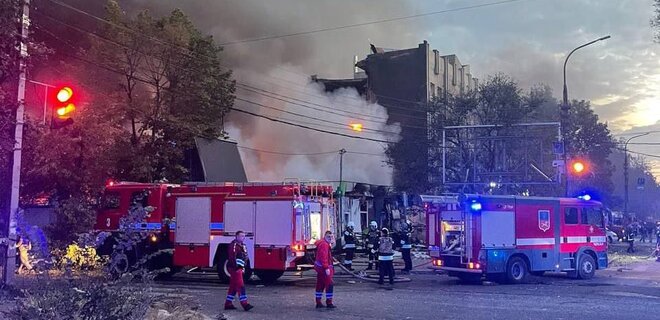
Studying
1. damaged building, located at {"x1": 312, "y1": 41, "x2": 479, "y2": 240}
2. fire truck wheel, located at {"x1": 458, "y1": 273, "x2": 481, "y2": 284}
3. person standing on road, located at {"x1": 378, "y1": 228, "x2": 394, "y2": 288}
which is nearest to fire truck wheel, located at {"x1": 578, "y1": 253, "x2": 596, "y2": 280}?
fire truck wheel, located at {"x1": 458, "y1": 273, "x2": 481, "y2": 284}

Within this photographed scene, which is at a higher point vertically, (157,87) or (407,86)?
(407,86)

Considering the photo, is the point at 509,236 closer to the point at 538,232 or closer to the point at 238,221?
the point at 538,232

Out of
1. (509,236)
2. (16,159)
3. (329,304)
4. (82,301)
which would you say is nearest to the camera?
(82,301)

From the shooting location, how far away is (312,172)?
1687 inches

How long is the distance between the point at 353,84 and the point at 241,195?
37131 millimetres

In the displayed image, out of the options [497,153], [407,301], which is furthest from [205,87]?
[407,301]

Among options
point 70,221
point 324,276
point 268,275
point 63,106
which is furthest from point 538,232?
point 70,221

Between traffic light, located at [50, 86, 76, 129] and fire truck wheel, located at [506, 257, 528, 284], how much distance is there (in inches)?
457

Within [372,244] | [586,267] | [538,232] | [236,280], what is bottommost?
[586,267]

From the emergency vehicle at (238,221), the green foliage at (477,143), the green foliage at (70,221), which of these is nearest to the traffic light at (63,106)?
the emergency vehicle at (238,221)

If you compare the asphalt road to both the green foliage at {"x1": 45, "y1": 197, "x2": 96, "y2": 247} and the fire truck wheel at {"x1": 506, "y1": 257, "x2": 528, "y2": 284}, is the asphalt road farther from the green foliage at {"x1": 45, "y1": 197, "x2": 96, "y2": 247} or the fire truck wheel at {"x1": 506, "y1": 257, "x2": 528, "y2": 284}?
the green foliage at {"x1": 45, "y1": 197, "x2": 96, "y2": 247}

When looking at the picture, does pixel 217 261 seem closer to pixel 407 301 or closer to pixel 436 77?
pixel 407 301

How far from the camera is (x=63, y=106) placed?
9.90 meters

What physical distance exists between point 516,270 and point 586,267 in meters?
2.82
